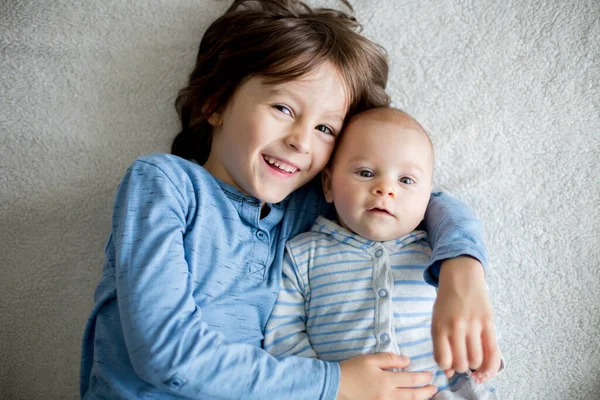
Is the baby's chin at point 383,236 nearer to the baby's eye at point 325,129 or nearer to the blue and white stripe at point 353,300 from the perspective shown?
the blue and white stripe at point 353,300

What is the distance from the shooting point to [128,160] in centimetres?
116

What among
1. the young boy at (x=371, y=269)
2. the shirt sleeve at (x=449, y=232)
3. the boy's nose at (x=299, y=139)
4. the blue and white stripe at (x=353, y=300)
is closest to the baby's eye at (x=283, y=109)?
the boy's nose at (x=299, y=139)

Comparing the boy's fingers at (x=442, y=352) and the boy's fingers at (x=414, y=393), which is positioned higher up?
the boy's fingers at (x=442, y=352)

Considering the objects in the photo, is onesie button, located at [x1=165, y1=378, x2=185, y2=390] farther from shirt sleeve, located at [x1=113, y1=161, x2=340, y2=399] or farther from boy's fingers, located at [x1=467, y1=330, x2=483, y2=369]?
boy's fingers, located at [x1=467, y1=330, x2=483, y2=369]

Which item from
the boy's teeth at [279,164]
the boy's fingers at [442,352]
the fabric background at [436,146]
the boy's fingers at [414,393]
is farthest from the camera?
the fabric background at [436,146]

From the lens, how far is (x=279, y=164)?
3.19 feet

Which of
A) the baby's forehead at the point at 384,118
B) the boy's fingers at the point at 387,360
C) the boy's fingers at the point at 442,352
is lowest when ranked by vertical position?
the boy's fingers at the point at 387,360

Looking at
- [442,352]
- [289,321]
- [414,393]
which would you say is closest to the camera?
[442,352]

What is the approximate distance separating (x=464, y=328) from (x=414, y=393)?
180 millimetres

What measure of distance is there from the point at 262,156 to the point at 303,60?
0.22m

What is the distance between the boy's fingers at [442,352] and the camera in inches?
29.8

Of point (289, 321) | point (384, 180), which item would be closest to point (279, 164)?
point (384, 180)

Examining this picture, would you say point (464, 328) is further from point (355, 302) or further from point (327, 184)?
point (327, 184)

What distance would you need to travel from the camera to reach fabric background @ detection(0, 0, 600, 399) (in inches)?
43.2
